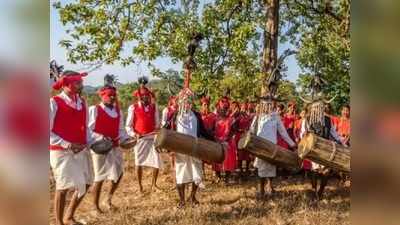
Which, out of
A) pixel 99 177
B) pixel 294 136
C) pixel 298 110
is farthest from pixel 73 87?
pixel 298 110

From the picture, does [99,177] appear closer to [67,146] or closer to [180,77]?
[67,146]

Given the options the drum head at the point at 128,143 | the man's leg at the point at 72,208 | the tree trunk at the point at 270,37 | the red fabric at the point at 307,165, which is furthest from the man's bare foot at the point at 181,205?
the tree trunk at the point at 270,37

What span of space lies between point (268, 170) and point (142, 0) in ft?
8.65

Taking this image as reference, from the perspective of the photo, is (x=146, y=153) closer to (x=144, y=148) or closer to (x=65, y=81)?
(x=144, y=148)

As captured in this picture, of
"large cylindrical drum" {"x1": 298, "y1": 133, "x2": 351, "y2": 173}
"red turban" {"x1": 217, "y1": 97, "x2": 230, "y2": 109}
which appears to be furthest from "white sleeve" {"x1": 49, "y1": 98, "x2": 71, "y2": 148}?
"red turban" {"x1": 217, "y1": 97, "x2": 230, "y2": 109}

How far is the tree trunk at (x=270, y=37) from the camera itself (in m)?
6.80

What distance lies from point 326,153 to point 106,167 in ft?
7.64

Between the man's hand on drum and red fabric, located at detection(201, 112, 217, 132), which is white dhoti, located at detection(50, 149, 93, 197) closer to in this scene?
the man's hand on drum

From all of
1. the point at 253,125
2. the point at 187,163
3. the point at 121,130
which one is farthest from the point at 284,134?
the point at 121,130

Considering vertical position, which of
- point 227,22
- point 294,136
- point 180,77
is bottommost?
point 294,136

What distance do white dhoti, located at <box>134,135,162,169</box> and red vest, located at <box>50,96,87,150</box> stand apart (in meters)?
1.33

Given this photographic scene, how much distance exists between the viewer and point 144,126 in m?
5.69
